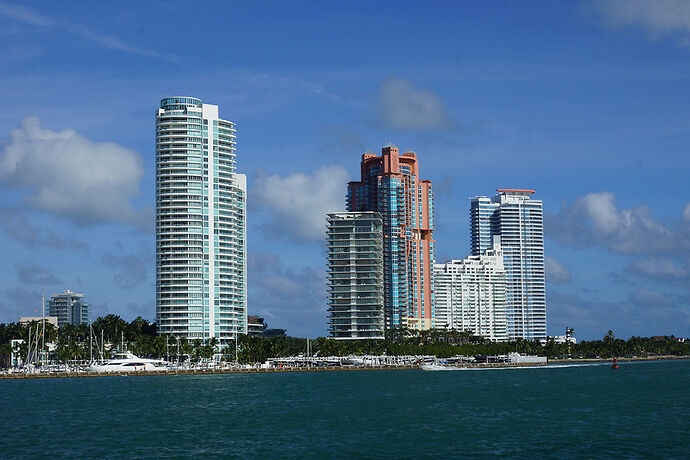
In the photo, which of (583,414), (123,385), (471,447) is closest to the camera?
(471,447)

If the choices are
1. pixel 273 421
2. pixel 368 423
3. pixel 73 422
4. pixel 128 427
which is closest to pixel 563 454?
pixel 368 423

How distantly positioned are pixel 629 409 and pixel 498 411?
17.5 m

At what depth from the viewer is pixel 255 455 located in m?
79.5

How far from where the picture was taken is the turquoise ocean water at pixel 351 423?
81.1m

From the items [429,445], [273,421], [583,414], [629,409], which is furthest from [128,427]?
[629,409]

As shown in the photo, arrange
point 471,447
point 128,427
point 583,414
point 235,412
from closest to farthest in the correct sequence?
point 471,447
point 128,427
point 583,414
point 235,412

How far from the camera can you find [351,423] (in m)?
105

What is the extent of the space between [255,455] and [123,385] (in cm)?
12804

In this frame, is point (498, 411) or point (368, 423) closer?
point (368, 423)

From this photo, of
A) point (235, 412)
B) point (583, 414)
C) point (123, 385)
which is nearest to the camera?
point (583, 414)

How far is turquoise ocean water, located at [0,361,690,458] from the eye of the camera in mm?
81125

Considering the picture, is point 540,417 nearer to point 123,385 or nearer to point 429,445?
point 429,445

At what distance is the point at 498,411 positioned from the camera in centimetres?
11956

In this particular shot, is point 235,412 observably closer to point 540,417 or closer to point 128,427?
point 128,427
